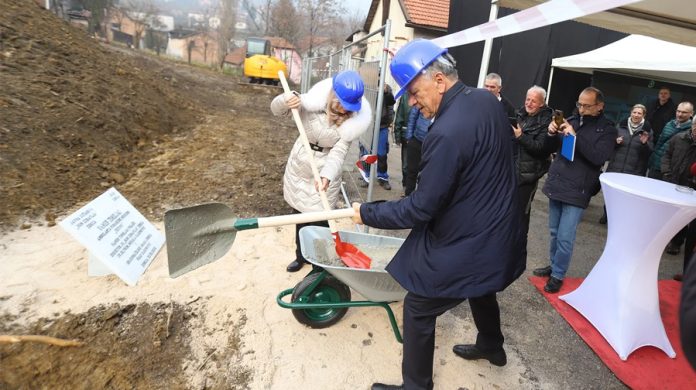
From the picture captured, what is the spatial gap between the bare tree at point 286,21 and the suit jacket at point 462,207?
31641mm

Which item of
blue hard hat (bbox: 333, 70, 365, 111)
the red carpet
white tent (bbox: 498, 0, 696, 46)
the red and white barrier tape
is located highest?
white tent (bbox: 498, 0, 696, 46)

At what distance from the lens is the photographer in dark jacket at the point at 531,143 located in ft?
11.3

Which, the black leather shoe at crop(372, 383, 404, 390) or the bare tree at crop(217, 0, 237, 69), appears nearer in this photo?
the black leather shoe at crop(372, 383, 404, 390)

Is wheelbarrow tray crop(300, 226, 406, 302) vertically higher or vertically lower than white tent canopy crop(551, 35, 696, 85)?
lower

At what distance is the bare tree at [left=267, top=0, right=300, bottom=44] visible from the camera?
30.5 meters

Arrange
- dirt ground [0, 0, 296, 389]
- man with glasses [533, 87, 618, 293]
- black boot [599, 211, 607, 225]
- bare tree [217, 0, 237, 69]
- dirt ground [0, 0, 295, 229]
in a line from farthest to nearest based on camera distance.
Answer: bare tree [217, 0, 237, 69] → black boot [599, 211, 607, 225] → dirt ground [0, 0, 295, 229] → man with glasses [533, 87, 618, 293] → dirt ground [0, 0, 296, 389]

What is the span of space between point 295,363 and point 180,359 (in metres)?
0.68

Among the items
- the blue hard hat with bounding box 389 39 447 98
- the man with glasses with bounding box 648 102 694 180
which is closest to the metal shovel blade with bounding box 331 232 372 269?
the blue hard hat with bounding box 389 39 447 98

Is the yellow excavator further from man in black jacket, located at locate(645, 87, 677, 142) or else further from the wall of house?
the wall of house

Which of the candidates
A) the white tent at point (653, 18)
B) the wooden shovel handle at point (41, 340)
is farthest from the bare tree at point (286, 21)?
the wooden shovel handle at point (41, 340)

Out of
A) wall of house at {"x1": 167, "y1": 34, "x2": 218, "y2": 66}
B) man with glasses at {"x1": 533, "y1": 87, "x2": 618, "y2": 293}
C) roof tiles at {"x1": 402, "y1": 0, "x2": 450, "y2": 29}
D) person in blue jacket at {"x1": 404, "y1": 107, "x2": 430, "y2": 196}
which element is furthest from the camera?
wall of house at {"x1": 167, "y1": 34, "x2": 218, "y2": 66}

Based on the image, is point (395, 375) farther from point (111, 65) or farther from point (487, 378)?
point (111, 65)

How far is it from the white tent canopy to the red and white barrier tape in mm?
4984

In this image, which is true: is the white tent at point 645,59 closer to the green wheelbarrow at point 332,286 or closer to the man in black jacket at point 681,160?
the man in black jacket at point 681,160
